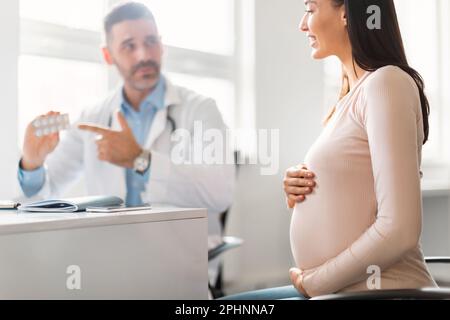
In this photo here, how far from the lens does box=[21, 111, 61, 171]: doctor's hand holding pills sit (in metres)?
1.42

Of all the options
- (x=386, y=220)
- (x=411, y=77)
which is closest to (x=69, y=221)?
(x=386, y=220)

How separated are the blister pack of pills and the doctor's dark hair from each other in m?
0.59

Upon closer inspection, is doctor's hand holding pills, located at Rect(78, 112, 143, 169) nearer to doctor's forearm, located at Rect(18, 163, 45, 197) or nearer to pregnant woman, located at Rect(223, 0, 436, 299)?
doctor's forearm, located at Rect(18, 163, 45, 197)

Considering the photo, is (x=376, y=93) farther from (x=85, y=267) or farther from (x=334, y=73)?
(x=334, y=73)

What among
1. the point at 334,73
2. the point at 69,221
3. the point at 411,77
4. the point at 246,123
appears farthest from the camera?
the point at 334,73

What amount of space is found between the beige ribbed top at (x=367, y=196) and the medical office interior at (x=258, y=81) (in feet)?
3.72

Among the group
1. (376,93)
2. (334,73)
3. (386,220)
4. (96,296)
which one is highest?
(334,73)

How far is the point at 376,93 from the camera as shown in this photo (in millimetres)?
902

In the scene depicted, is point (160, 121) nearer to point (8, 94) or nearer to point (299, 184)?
point (8, 94)

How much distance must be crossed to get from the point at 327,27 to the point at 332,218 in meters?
0.36

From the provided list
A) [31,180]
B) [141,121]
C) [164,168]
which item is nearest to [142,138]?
[141,121]

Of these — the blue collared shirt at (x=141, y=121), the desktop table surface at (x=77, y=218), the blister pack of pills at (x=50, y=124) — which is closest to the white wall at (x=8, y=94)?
the blister pack of pills at (x=50, y=124)

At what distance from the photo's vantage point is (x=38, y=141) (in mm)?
1479

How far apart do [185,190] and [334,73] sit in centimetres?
141
